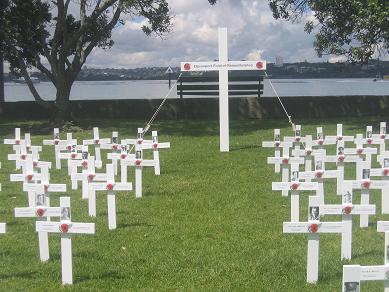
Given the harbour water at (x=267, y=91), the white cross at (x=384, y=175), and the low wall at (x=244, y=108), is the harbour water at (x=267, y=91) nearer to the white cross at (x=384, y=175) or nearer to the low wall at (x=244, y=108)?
the low wall at (x=244, y=108)

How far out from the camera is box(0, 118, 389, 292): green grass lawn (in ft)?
19.2

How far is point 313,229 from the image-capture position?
5.62 meters

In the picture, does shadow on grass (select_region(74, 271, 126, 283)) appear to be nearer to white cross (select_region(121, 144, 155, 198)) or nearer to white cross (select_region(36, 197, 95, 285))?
white cross (select_region(36, 197, 95, 285))

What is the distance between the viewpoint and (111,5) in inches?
829

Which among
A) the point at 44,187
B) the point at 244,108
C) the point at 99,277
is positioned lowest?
the point at 99,277

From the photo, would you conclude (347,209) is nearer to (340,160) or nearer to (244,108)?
(340,160)

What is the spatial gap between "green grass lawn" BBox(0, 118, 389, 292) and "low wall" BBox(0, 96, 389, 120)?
43.2 feet

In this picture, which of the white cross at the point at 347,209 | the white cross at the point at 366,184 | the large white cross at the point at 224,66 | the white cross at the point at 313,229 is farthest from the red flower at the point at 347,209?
the large white cross at the point at 224,66

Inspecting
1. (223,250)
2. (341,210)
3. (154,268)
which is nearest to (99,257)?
(154,268)

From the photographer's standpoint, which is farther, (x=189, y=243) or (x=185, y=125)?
(x=185, y=125)

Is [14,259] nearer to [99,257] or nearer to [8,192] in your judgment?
[99,257]

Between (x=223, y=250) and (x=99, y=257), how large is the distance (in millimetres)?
1354

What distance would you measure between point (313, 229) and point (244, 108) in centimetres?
1994

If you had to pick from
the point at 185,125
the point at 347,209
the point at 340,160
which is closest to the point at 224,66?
the point at 185,125
